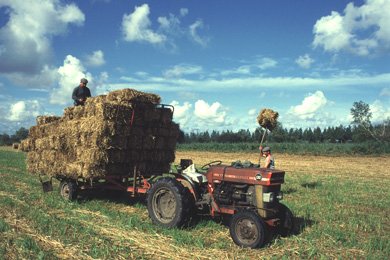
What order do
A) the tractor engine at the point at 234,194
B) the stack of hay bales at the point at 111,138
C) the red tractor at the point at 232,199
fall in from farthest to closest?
the stack of hay bales at the point at 111,138
the tractor engine at the point at 234,194
the red tractor at the point at 232,199

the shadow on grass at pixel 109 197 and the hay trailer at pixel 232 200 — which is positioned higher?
the hay trailer at pixel 232 200

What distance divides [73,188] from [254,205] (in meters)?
6.23

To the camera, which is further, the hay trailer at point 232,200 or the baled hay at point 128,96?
the baled hay at point 128,96

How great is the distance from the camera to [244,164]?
8500 millimetres

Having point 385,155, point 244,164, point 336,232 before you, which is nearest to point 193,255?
point 244,164

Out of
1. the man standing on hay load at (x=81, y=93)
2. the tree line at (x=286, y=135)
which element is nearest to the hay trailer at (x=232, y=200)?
the man standing on hay load at (x=81, y=93)

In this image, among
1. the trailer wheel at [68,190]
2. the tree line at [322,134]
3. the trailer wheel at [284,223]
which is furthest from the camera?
the tree line at [322,134]

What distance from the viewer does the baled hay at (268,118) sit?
1279 cm

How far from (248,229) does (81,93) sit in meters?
7.56

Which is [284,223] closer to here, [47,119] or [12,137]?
[47,119]

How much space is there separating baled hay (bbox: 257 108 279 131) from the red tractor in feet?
13.1

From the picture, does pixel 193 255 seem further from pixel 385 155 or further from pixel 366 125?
pixel 366 125

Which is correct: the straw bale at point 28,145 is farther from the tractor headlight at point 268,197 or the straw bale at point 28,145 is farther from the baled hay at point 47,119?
the tractor headlight at point 268,197

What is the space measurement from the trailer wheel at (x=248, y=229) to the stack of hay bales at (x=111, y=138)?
169 inches
